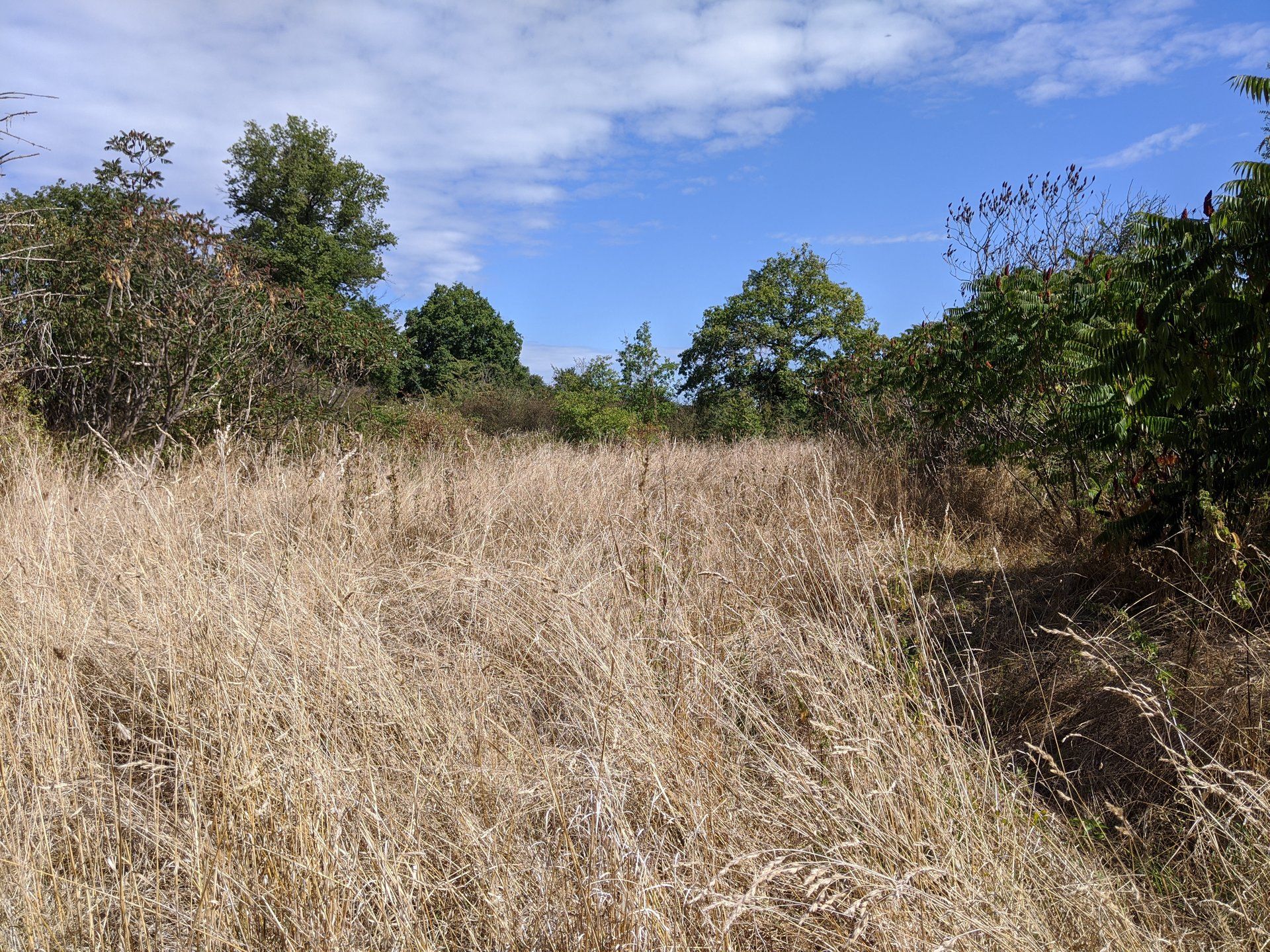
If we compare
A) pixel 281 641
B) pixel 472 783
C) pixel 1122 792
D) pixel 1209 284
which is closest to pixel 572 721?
pixel 472 783

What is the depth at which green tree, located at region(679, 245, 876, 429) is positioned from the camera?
65.5 ft

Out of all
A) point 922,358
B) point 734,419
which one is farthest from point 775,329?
point 922,358

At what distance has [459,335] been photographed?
108 ft

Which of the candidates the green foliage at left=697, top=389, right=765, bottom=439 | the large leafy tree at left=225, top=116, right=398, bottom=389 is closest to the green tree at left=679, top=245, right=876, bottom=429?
the green foliage at left=697, top=389, right=765, bottom=439

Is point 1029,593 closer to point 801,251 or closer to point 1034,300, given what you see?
point 1034,300

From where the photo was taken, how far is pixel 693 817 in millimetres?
1866

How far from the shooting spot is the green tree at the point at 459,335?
31719 millimetres

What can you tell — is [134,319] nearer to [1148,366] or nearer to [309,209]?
[1148,366]

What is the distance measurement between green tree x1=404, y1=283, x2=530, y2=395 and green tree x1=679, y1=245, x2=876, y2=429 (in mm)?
12516

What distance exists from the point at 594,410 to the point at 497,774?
47.1 feet

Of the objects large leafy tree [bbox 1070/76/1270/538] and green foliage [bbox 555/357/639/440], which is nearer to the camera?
large leafy tree [bbox 1070/76/1270/538]

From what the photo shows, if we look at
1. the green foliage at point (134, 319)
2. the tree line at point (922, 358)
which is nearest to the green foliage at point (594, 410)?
the tree line at point (922, 358)

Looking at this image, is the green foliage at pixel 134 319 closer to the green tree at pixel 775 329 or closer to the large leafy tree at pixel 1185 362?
the large leafy tree at pixel 1185 362

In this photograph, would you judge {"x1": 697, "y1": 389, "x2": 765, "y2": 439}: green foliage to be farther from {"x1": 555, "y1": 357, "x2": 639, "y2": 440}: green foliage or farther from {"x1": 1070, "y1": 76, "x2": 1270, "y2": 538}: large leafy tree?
{"x1": 1070, "y1": 76, "x2": 1270, "y2": 538}: large leafy tree
